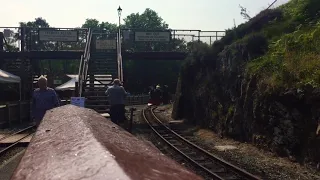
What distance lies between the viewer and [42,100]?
7922mm

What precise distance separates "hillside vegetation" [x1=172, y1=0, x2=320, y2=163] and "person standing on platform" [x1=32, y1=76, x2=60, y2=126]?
5401mm

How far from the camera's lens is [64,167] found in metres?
2.17

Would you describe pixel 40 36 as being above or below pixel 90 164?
above

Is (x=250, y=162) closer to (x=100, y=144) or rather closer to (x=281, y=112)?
(x=281, y=112)

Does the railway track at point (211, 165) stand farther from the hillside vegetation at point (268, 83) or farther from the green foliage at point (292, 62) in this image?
the green foliage at point (292, 62)

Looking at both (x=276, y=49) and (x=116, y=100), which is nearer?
(x=116, y=100)

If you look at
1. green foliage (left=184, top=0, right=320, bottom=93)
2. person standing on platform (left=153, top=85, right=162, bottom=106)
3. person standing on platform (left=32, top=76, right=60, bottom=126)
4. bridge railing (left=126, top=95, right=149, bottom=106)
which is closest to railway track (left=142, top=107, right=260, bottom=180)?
green foliage (left=184, top=0, right=320, bottom=93)

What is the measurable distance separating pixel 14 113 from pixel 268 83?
42.1 ft


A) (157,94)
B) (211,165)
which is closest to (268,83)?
(211,165)

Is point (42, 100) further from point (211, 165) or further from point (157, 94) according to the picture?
point (157, 94)

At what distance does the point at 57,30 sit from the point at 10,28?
3.10 m

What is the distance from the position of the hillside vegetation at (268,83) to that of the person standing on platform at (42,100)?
540 cm

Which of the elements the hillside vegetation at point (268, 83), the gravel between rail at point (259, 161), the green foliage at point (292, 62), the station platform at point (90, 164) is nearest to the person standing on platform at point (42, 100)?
the gravel between rail at point (259, 161)

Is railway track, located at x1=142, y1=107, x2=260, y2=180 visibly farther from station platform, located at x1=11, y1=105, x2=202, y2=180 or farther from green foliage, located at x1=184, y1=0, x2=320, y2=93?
station platform, located at x1=11, y1=105, x2=202, y2=180
